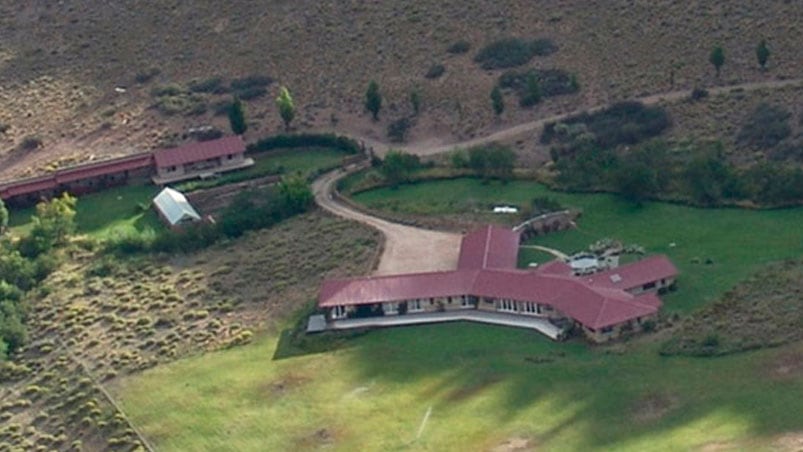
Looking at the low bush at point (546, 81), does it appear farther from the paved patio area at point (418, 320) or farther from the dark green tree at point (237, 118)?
the paved patio area at point (418, 320)

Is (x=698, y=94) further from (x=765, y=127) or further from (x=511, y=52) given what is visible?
(x=511, y=52)

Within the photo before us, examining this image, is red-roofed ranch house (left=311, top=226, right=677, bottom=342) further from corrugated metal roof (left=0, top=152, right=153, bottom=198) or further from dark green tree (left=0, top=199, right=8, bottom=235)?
corrugated metal roof (left=0, top=152, right=153, bottom=198)

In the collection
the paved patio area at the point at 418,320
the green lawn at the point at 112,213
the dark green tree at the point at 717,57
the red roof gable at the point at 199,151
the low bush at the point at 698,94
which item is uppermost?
the dark green tree at the point at 717,57

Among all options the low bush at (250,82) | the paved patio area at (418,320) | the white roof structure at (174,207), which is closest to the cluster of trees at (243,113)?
the low bush at (250,82)

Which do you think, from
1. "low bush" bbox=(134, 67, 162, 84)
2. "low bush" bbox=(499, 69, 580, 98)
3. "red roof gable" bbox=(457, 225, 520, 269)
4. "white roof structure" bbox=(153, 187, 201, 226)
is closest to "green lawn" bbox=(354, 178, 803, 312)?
"red roof gable" bbox=(457, 225, 520, 269)

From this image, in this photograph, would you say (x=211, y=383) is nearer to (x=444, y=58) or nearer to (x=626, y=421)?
(x=626, y=421)

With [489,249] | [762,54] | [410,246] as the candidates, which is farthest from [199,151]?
[762,54]
